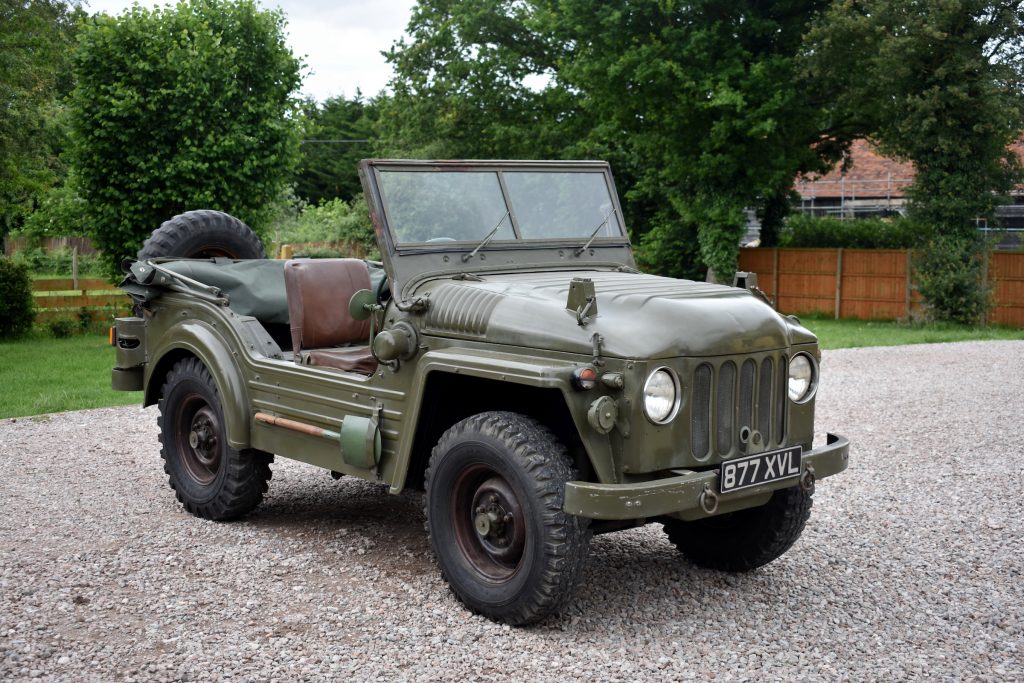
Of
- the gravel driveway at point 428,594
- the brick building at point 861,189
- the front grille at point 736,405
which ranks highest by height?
the brick building at point 861,189

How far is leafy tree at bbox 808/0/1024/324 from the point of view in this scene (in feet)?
68.3

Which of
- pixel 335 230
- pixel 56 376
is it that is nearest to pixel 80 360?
pixel 56 376

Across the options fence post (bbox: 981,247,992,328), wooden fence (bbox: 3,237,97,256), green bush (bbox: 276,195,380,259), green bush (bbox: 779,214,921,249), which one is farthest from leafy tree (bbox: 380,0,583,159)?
wooden fence (bbox: 3,237,97,256)

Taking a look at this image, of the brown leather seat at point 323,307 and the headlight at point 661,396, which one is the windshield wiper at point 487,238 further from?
the headlight at point 661,396

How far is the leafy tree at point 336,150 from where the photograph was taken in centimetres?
5431

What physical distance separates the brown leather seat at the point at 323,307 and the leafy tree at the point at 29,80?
12.4m

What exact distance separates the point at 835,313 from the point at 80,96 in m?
16.9

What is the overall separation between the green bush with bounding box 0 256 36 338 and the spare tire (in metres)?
12.8

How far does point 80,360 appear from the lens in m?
16.1

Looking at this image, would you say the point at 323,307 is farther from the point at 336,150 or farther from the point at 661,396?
the point at 336,150

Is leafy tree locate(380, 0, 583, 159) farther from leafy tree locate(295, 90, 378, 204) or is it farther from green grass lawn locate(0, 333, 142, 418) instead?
leafy tree locate(295, 90, 378, 204)

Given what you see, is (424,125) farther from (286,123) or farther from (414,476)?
(414,476)

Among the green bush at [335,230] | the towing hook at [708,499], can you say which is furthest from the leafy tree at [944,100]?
the towing hook at [708,499]

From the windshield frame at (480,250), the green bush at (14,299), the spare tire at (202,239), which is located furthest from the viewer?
the green bush at (14,299)
